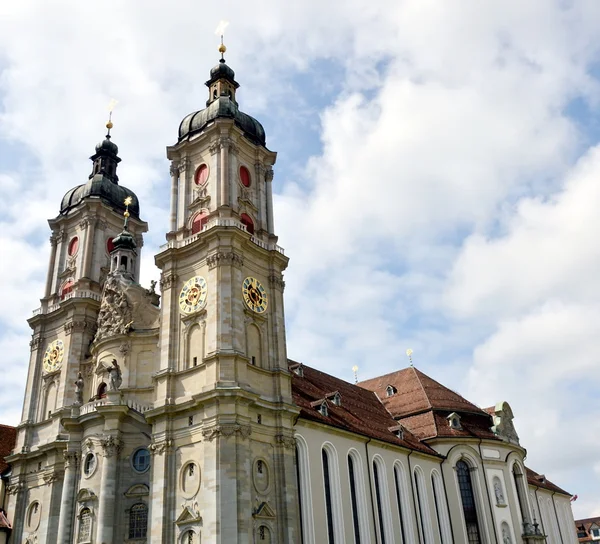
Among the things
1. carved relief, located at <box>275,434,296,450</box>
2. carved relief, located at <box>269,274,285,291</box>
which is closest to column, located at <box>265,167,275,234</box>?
carved relief, located at <box>269,274,285,291</box>

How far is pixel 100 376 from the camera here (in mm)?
39531

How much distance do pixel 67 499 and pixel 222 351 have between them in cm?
1287

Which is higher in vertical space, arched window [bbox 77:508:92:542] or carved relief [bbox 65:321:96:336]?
carved relief [bbox 65:321:96:336]

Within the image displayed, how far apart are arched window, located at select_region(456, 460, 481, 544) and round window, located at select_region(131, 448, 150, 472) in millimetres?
22964

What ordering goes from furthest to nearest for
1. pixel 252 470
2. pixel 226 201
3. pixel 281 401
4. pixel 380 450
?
pixel 380 450, pixel 226 201, pixel 281 401, pixel 252 470

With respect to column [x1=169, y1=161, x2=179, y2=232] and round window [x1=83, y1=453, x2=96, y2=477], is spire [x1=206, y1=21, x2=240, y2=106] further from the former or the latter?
round window [x1=83, y1=453, x2=96, y2=477]

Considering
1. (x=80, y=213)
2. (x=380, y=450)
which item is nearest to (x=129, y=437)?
(x=380, y=450)

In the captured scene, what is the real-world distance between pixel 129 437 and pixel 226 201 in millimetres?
14242

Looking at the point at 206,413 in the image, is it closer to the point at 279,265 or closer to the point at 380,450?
the point at 279,265

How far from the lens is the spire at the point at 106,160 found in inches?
2055

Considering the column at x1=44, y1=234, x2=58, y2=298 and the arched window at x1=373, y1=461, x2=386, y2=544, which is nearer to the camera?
the arched window at x1=373, y1=461, x2=386, y2=544

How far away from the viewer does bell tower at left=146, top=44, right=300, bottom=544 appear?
3131 cm

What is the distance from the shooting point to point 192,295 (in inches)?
1458

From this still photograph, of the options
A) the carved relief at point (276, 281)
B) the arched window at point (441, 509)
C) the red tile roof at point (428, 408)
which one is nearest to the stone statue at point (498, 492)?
the red tile roof at point (428, 408)
